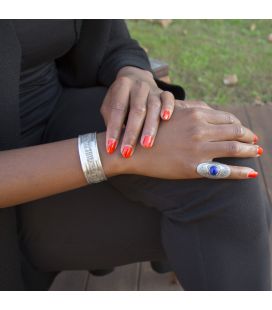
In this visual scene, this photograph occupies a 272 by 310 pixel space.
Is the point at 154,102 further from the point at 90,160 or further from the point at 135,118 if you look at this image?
the point at 90,160

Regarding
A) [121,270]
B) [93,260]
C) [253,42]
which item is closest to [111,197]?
[93,260]

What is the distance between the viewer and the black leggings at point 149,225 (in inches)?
37.4

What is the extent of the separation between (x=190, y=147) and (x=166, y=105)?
0.12m

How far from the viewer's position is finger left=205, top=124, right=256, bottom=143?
958mm

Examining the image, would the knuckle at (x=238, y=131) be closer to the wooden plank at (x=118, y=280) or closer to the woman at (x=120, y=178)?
the woman at (x=120, y=178)

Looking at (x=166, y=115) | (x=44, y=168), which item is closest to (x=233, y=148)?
(x=166, y=115)

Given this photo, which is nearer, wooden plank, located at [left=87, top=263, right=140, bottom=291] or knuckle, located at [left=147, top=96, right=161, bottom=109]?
knuckle, located at [left=147, top=96, right=161, bottom=109]

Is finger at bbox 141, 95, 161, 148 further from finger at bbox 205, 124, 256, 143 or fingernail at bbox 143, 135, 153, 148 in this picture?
finger at bbox 205, 124, 256, 143

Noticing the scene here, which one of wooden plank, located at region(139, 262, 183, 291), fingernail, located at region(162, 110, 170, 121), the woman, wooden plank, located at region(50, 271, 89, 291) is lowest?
wooden plank, located at region(50, 271, 89, 291)

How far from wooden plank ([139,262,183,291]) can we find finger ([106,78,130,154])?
28.2 inches

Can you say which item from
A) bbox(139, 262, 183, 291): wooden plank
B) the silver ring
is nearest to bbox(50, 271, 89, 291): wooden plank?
bbox(139, 262, 183, 291): wooden plank

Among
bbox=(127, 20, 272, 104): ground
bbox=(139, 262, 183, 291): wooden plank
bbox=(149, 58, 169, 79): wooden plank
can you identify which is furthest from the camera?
bbox=(127, 20, 272, 104): ground

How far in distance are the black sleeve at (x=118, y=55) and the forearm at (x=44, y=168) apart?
0.41 meters

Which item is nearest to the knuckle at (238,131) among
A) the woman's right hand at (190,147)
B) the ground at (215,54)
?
the woman's right hand at (190,147)
